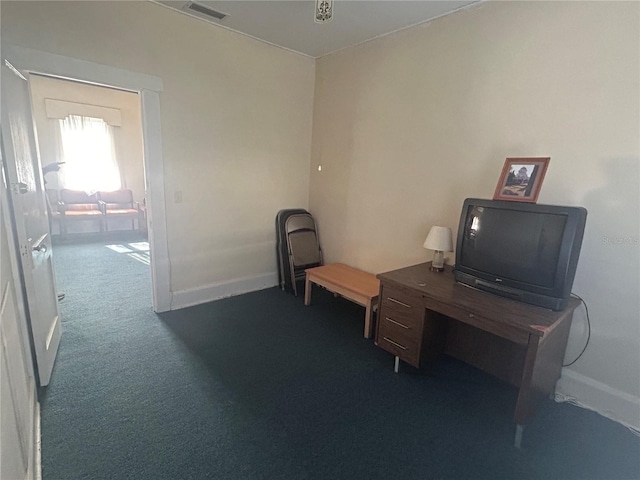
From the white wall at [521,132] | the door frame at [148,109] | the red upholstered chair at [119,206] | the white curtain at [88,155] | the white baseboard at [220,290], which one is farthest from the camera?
the red upholstered chair at [119,206]

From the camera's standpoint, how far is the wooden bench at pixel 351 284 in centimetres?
278

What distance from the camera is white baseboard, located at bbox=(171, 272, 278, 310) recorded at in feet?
10.5

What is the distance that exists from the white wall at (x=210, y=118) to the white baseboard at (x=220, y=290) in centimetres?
1

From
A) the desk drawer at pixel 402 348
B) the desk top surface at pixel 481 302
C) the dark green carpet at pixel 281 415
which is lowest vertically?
the dark green carpet at pixel 281 415

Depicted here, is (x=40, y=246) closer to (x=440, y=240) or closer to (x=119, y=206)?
(x=440, y=240)

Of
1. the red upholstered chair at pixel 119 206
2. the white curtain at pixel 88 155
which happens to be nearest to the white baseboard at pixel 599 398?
the red upholstered chair at pixel 119 206

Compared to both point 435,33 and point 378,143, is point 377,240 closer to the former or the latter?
point 378,143

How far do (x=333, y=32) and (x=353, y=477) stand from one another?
3.36m

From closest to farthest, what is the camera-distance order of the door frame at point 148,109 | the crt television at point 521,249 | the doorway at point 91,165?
the crt television at point 521,249 < the door frame at point 148,109 < the doorway at point 91,165

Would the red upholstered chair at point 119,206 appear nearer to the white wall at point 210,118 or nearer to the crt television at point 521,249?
the white wall at point 210,118

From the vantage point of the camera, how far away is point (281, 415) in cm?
187

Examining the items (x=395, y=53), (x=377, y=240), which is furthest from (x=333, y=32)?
(x=377, y=240)

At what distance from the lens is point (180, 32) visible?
2.77m

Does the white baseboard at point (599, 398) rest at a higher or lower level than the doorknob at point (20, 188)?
lower
